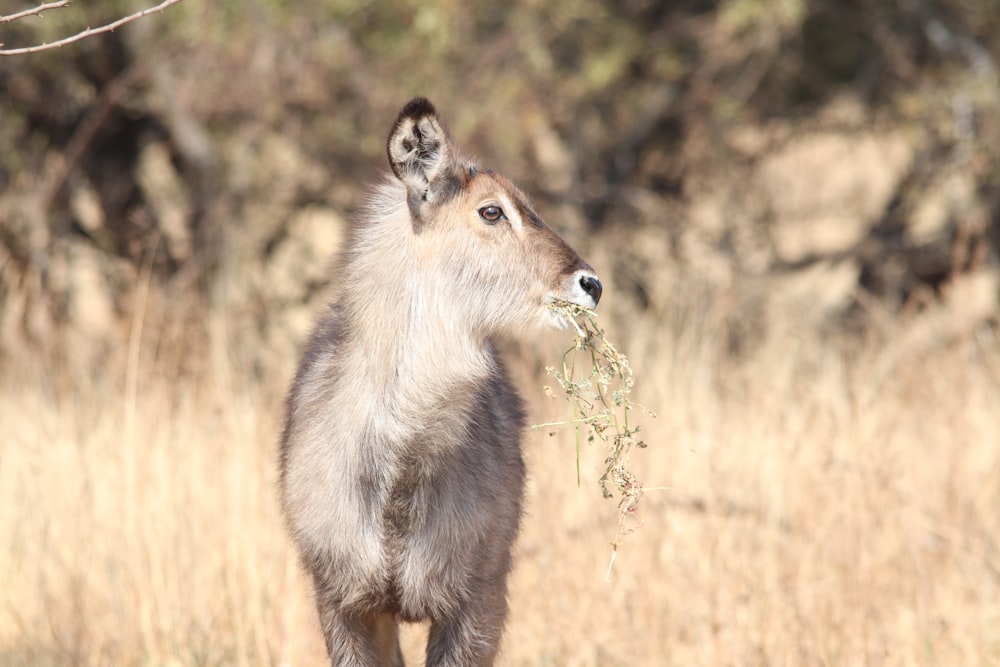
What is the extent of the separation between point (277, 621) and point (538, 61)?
16.8 feet

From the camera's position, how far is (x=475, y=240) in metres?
4.46

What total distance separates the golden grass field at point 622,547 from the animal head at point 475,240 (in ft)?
4.59

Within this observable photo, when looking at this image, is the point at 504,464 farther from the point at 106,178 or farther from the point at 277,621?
the point at 106,178

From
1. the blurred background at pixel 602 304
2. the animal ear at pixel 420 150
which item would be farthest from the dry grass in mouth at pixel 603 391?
the blurred background at pixel 602 304

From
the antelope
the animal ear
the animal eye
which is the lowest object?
the antelope

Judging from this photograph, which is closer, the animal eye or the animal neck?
the animal neck

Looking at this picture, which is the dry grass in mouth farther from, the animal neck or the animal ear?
the animal ear

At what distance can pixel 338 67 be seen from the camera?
1005cm

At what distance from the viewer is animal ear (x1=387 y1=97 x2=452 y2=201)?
4.41 metres

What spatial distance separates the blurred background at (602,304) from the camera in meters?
5.69

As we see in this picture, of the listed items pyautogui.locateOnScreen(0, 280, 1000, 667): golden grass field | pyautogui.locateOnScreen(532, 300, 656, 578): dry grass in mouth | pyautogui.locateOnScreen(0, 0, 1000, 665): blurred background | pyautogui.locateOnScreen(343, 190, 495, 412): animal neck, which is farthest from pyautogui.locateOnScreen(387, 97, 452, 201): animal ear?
pyautogui.locateOnScreen(0, 0, 1000, 665): blurred background

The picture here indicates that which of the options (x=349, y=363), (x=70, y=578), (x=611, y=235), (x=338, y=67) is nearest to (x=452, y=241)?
(x=349, y=363)

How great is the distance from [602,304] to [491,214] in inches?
236

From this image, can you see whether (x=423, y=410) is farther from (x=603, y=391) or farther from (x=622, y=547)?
(x=622, y=547)
